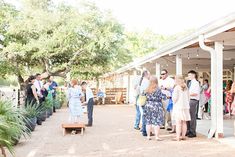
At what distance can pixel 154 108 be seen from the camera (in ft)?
30.3

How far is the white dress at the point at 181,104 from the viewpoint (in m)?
9.10

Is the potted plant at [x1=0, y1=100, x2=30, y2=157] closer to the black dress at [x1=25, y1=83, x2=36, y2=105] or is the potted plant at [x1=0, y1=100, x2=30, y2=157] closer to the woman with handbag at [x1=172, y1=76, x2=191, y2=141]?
the woman with handbag at [x1=172, y1=76, x2=191, y2=141]

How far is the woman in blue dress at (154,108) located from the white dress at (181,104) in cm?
33

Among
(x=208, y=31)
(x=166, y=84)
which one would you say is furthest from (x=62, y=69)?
(x=208, y=31)

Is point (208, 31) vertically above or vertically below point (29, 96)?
above

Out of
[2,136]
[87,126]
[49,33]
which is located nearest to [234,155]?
[2,136]

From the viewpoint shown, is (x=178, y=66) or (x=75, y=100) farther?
(x=178, y=66)

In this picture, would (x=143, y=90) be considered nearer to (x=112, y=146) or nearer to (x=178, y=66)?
(x=112, y=146)

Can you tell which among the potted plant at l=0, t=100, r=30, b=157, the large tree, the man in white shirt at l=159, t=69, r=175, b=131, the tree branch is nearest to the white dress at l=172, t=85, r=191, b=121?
the man in white shirt at l=159, t=69, r=175, b=131

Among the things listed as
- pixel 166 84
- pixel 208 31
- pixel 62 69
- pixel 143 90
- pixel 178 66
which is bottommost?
pixel 143 90

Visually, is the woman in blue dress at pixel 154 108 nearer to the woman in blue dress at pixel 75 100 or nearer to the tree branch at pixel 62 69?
the woman in blue dress at pixel 75 100

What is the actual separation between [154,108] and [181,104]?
56 cm

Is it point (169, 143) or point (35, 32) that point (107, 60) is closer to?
point (35, 32)

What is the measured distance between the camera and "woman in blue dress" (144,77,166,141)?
30.1 ft
